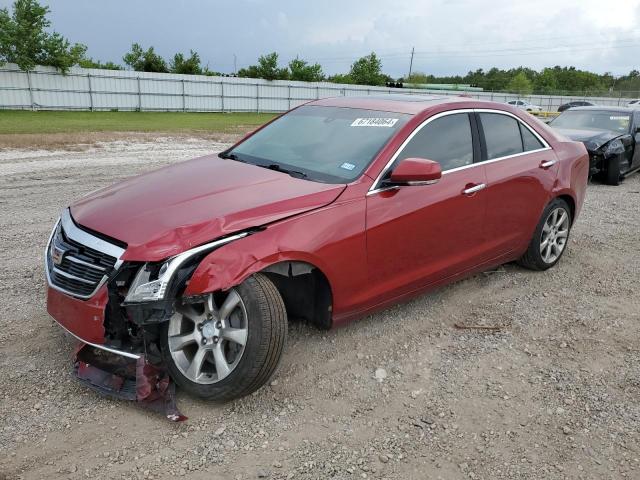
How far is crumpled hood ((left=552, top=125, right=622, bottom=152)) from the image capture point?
34.3ft

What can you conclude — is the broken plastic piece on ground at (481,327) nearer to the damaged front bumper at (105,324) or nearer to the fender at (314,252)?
the fender at (314,252)

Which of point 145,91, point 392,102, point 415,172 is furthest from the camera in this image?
point 145,91

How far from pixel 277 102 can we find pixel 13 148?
99.3 feet

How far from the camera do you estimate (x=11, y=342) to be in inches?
145

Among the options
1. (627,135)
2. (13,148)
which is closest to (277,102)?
(13,148)

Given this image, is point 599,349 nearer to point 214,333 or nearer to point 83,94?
point 214,333

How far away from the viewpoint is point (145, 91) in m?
34.9

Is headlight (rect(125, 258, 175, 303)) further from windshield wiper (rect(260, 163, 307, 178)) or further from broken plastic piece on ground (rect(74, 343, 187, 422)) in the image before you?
windshield wiper (rect(260, 163, 307, 178))

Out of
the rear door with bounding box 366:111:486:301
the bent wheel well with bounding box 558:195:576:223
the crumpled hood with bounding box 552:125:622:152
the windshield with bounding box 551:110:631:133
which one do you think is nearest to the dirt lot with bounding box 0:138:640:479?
the rear door with bounding box 366:111:486:301

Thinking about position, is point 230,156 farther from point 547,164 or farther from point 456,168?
point 547,164

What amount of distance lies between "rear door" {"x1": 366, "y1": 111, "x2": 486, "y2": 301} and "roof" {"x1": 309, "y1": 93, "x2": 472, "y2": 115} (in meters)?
0.17

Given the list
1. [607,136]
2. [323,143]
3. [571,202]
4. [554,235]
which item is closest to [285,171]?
[323,143]

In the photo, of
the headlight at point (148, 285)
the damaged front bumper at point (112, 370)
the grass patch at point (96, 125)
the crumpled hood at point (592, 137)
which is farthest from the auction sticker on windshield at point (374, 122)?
the grass patch at point (96, 125)

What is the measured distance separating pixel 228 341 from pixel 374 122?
198 cm
